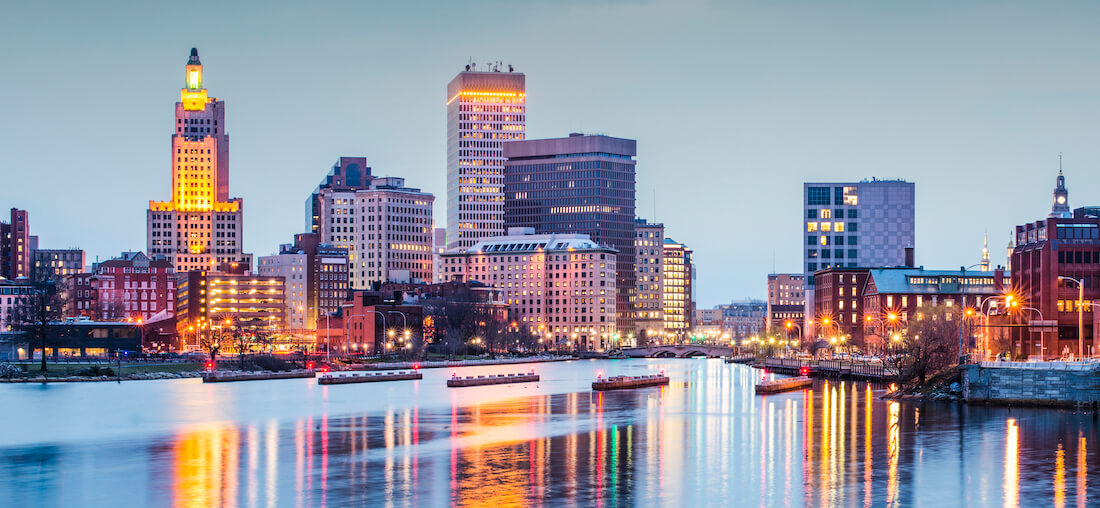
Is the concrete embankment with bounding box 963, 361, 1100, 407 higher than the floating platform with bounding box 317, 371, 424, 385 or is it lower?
higher

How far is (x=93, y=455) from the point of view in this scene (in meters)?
73.4

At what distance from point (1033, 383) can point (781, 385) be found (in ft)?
129

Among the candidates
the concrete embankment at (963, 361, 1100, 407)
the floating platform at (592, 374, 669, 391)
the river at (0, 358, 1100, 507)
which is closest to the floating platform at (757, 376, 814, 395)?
the river at (0, 358, 1100, 507)

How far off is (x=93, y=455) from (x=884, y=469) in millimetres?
45612

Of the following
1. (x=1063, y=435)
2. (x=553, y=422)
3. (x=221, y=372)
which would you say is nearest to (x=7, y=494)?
(x=553, y=422)

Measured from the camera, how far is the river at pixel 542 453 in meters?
56.6

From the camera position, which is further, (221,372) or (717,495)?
(221,372)

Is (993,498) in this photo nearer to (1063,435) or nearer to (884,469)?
(884,469)

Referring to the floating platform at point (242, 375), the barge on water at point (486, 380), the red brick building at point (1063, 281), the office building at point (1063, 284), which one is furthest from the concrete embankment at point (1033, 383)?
the floating platform at point (242, 375)

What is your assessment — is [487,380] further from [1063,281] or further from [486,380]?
[1063,281]

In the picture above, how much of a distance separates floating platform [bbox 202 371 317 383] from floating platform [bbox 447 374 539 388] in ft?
85.0

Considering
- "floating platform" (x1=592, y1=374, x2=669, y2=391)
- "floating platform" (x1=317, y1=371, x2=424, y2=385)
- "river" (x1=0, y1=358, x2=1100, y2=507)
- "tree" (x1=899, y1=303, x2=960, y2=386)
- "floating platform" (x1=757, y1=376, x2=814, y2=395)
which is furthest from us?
"floating platform" (x1=317, y1=371, x2=424, y2=385)

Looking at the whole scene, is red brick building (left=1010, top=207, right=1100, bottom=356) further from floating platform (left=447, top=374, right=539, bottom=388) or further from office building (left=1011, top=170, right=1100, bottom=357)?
floating platform (left=447, top=374, right=539, bottom=388)

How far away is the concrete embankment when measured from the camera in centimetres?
9344
